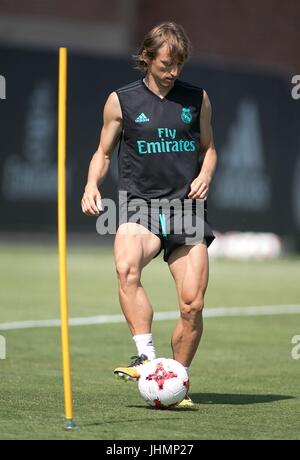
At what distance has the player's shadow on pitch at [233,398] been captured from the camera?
8609 mm

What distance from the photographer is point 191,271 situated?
848cm

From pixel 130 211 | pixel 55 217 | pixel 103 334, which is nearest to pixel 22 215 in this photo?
pixel 55 217

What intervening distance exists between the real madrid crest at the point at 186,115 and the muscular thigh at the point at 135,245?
76 centimetres

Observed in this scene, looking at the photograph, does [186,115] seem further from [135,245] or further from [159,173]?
[135,245]

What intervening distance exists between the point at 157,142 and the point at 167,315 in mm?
6186

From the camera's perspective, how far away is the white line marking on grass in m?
13.1

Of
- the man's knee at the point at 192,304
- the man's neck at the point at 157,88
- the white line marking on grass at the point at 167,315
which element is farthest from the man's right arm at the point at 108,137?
the white line marking on grass at the point at 167,315

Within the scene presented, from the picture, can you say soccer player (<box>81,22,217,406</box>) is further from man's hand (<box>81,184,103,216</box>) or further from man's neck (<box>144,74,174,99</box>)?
man's hand (<box>81,184,103,216</box>)

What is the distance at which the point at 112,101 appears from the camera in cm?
852

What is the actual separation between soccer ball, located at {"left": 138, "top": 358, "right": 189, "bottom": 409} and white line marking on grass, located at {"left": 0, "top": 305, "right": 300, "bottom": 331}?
462cm

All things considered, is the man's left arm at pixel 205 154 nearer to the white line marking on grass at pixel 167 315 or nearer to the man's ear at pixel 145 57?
the man's ear at pixel 145 57

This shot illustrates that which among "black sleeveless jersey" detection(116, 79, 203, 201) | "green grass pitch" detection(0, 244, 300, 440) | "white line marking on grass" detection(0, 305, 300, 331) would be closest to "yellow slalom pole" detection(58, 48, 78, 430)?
"green grass pitch" detection(0, 244, 300, 440)

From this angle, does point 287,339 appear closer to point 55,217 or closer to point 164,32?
point 164,32
